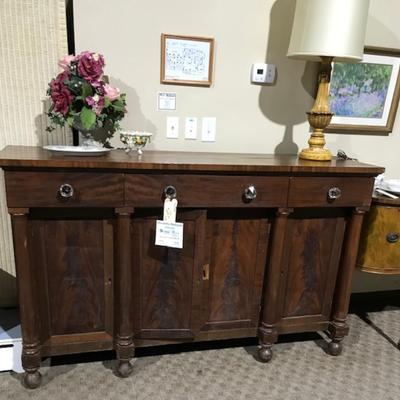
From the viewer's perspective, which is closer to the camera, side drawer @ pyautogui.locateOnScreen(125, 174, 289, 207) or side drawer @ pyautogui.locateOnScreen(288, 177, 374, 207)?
side drawer @ pyautogui.locateOnScreen(125, 174, 289, 207)

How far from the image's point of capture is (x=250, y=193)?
1.50 m

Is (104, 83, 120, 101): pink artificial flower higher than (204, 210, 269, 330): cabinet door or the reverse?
higher

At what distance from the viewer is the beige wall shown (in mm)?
1671

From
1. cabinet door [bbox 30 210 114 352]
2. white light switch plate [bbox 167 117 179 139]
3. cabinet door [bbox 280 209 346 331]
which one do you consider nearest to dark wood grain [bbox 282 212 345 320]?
cabinet door [bbox 280 209 346 331]

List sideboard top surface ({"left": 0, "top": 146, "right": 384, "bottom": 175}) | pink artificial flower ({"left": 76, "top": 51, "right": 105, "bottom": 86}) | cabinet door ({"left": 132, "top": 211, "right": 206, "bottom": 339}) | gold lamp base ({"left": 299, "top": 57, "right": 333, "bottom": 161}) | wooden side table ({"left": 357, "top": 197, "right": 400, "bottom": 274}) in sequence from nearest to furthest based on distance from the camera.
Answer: sideboard top surface ({"left": 0, "top": 146, "right": 384, "bottom": 175}) → pink artificial flower ({"left": 76, "top": 51, "right": 105, "bottom": 86}) → cabinet door ({"left": 132, "top": 211, "right": 206, "bottom": 339}) → gold lamp base ({"left": 299, "top": 57, "right": 333, "bottom": 161}) → wooden side table ({"left": 357, "top": 197, "right": 400, "bottom": 274})

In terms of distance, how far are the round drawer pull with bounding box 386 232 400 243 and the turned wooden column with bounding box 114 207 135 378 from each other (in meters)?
1.23

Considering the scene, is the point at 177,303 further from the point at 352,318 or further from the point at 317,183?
the point at 352,318

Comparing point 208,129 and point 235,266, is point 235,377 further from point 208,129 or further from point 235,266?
point 208,129

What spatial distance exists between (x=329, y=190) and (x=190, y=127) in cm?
73

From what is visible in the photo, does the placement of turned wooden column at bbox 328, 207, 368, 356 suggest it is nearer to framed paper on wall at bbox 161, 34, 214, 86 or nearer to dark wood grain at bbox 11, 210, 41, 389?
framed paper on wall at bbox 161, 34, 214, 86

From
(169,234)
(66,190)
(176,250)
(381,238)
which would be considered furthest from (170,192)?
(381,238)

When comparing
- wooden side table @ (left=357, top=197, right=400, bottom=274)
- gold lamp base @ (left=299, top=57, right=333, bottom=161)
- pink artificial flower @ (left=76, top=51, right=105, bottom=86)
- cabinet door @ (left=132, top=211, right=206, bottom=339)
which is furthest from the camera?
wooden side table @ (left=357, top=197, right=400, bottom=274)

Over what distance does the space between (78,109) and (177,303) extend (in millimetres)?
916

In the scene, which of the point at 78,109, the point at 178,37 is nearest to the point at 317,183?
the point at 178,37
